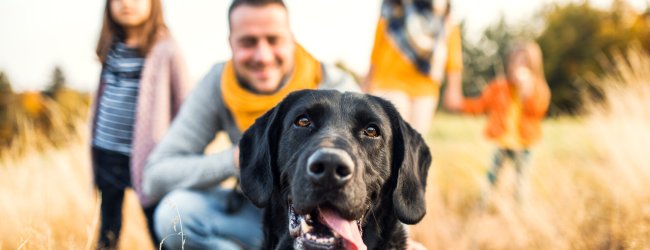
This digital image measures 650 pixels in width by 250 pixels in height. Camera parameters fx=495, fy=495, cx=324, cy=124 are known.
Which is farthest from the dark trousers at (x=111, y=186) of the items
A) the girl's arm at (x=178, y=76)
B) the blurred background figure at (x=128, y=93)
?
the girl's arm at (x=178, y=76)

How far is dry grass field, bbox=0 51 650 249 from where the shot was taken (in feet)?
10.8

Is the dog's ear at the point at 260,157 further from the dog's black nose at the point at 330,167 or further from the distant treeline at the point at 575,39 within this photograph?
the distant treeline at the point at 575,39

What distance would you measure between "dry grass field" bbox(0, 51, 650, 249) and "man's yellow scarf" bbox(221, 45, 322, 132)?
1.13 metres

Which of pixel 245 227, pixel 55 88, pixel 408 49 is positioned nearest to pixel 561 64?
pixel 55 88

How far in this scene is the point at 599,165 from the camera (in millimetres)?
4348

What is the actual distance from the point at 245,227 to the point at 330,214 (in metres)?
1.13

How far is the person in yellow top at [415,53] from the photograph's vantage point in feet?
12.7

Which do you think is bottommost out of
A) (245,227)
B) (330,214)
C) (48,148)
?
(48,148)

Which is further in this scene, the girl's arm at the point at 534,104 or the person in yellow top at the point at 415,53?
the girl's arm at the point at 534,104

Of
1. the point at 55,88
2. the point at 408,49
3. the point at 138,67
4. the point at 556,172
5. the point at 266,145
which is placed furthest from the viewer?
the point at 55,88

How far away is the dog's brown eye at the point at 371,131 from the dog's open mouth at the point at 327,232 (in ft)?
1.20

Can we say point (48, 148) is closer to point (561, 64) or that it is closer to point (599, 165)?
point (599, 165)

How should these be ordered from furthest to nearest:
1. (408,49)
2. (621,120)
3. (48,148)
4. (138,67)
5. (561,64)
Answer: (561,64), (48,148), (621,120), (408,49), (138,67)

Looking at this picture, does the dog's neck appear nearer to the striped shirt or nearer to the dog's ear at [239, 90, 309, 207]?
the dog's ear at [239, 90, 309, 207]
